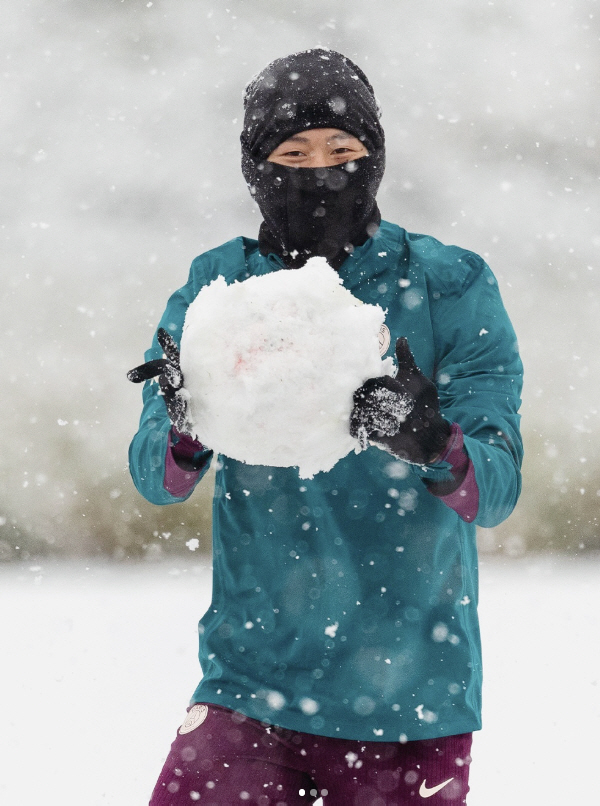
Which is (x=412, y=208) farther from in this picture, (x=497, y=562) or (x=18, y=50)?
(x=18, y=50)

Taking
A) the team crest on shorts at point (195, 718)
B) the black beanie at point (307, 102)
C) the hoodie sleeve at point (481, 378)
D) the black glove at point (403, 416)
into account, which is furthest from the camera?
the black beanie at point (307, 102)

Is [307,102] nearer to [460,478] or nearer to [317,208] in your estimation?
[317,208]

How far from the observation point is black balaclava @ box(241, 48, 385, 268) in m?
1.80

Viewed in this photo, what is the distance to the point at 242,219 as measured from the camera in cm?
732

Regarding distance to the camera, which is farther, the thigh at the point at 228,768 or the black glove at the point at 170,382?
the thigh at the point at 228,768

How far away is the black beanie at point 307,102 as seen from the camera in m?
1.79

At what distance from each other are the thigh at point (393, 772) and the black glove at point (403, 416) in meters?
0.58

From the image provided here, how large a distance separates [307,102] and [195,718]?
1310 mm

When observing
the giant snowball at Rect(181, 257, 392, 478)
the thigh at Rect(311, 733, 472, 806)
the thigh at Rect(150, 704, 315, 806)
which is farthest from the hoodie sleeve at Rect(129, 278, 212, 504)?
the thigh at Rect(311, 733, 472, 806)

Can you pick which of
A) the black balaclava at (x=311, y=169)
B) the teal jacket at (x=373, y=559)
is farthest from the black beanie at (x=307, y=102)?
the teal jacket at (x=373, y=559)

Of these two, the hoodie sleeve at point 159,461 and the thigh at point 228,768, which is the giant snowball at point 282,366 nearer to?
the hoodie sleeve at point 159,461

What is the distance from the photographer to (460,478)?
1426mm

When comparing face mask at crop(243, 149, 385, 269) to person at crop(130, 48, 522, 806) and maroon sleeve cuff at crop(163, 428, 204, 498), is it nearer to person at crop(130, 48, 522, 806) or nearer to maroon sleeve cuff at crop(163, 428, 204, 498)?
person at crop(130, 48, 522, 806)

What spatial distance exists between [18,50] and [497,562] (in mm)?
6303
